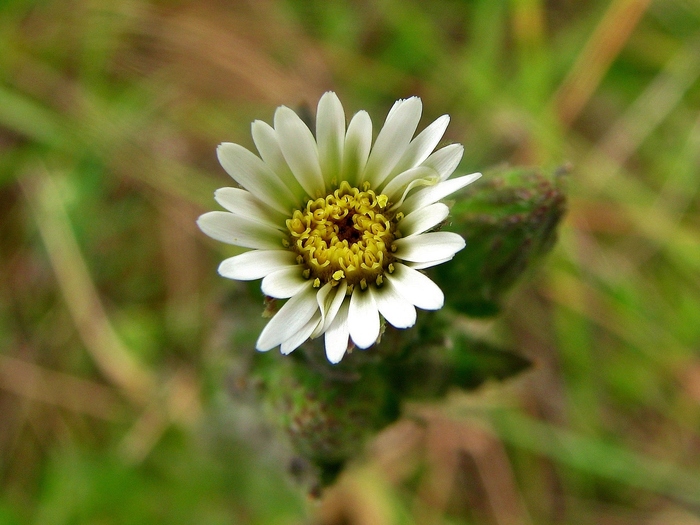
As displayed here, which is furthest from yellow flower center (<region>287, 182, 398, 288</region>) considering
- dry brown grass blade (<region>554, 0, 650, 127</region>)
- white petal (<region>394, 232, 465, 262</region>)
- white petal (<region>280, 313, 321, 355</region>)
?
dry brown grass blade (<region>554, 0, 650, 127</region>)

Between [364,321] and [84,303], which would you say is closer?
[364,321]

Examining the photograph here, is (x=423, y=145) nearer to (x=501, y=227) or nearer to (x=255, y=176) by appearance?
(x=255, y=176)

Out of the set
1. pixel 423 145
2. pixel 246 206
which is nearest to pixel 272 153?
pixel 246 206

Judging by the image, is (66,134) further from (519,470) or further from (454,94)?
(519,470)

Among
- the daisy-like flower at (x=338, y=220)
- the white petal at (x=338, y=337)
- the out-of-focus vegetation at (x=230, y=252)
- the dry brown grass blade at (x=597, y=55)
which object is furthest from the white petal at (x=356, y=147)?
the dry brown grass blade at (x=597, y=55)

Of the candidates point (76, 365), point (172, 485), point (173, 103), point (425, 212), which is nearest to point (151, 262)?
point (76, 365)

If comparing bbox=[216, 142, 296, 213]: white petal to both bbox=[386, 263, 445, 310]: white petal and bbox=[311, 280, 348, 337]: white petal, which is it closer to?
bbox=[311, 280, 348, 337]: white petal

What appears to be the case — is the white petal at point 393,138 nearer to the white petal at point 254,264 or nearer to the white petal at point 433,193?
the white petal at point 433,193
